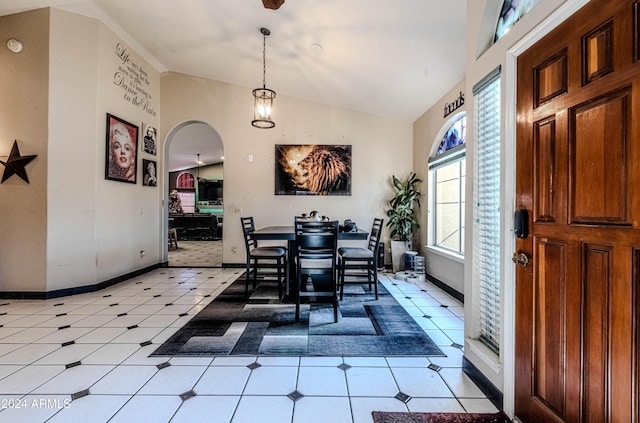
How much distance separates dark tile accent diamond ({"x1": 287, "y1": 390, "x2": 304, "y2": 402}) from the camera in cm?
176

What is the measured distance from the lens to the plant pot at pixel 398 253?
16.4 feet

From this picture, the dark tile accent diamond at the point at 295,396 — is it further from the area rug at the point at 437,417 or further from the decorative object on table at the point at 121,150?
the decorative object on table at the point at 121,150

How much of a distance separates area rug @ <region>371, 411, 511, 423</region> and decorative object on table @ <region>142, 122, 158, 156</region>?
538 centimetres

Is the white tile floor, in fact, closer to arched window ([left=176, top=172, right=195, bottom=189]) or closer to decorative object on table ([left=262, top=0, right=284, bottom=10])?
decorative object on table ([left=262, top=0, right=284, bottom=10])

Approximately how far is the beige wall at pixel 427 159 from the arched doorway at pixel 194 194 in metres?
3.99

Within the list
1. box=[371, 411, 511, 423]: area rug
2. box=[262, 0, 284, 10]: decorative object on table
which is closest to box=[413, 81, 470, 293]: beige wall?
box=[371, 411, 511, 423]: area rug

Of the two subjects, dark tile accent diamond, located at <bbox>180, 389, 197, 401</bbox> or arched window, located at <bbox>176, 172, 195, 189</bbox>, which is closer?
dark tile accent diamond, located at <bbox>180, 389, 197, 401</bbox>

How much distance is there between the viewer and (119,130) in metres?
4.36

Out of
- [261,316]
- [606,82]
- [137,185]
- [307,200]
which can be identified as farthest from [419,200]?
[137,185]

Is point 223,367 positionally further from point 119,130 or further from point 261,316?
point 119,130

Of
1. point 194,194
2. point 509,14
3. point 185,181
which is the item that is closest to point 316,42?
point 509,14

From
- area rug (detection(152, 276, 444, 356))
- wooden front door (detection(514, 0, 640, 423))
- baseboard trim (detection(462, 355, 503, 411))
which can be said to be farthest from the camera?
area rug (detection(152, 276, 444, 356))

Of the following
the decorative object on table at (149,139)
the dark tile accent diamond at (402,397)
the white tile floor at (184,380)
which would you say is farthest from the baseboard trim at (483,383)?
the decorative object on table at (149,139)

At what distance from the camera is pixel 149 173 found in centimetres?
513
